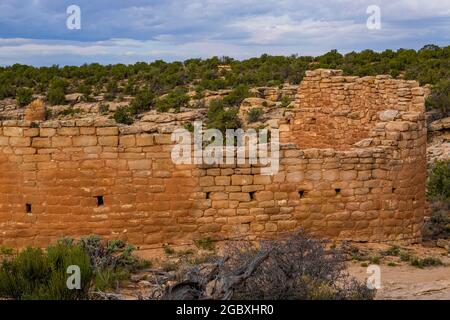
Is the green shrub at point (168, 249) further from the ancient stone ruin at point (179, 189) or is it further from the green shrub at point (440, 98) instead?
the green shrub at point (440, 98)

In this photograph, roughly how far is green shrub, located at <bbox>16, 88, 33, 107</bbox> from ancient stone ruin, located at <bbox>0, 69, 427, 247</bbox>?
21.8 meters

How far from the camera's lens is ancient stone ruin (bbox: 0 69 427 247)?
888 cm

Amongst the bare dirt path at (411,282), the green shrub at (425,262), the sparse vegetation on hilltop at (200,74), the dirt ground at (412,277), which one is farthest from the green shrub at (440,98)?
the green shrub at (425,262)

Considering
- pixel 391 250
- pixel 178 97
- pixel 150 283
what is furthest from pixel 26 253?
pixel 178 97

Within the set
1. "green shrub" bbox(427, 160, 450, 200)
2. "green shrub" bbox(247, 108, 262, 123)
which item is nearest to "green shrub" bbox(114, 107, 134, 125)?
"green shrub" bbox(247, 108, 262, 123)

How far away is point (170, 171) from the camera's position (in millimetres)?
9008

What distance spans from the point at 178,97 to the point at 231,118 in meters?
4.90

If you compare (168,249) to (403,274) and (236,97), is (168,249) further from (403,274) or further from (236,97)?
(236,97)

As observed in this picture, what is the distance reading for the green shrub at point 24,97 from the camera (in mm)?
29688

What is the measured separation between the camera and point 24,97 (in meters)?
29.8

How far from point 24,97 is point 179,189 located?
2279cm

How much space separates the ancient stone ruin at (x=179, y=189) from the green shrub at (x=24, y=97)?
21809 mm
